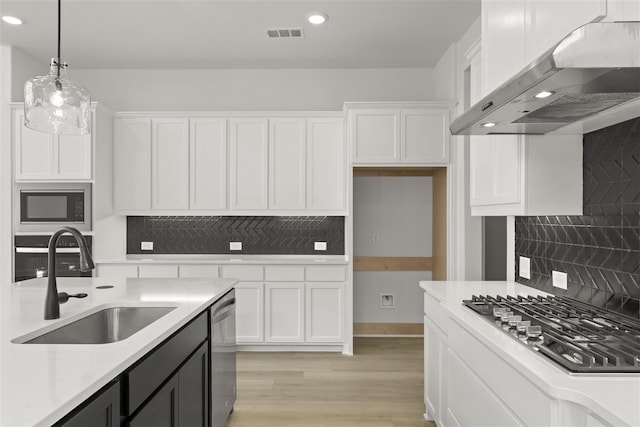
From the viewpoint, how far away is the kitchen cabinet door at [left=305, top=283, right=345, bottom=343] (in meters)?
4.38

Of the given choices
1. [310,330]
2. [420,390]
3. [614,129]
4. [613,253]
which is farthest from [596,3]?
[310,330]

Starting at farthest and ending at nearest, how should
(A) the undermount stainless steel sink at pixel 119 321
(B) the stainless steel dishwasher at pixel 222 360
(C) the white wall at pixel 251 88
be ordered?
(C) the white wall at pixel 251 88 < (B) the stainless steel dishwasher at pixel 222 360 < (A) the undermount stainless steel sink at pixel 119 321

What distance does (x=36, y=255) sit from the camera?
428 cm

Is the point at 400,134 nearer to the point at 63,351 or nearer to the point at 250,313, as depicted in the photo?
the point at 250,313

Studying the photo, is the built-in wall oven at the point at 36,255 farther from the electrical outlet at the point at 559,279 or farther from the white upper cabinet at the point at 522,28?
the electrical outlet at the point at 559,279

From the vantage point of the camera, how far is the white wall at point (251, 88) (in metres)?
4.92

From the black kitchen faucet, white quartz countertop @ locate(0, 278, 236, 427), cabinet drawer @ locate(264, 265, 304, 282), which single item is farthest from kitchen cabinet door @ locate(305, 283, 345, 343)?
the black kitchen faucet

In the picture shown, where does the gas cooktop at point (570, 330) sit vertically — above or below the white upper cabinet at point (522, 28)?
below

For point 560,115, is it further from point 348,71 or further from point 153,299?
point 348,71

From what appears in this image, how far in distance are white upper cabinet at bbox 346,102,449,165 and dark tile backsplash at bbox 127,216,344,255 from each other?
0.98m

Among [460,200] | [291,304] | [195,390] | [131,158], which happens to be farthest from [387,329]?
[131,158]

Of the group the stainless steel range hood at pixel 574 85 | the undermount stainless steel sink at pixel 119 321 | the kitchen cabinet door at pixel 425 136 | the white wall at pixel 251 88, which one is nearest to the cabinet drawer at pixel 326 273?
the kitchen cabinet door at pixel 425 136

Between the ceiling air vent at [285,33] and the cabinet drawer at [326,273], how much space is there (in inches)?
84.5

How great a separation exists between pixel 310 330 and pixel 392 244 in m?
1.38
